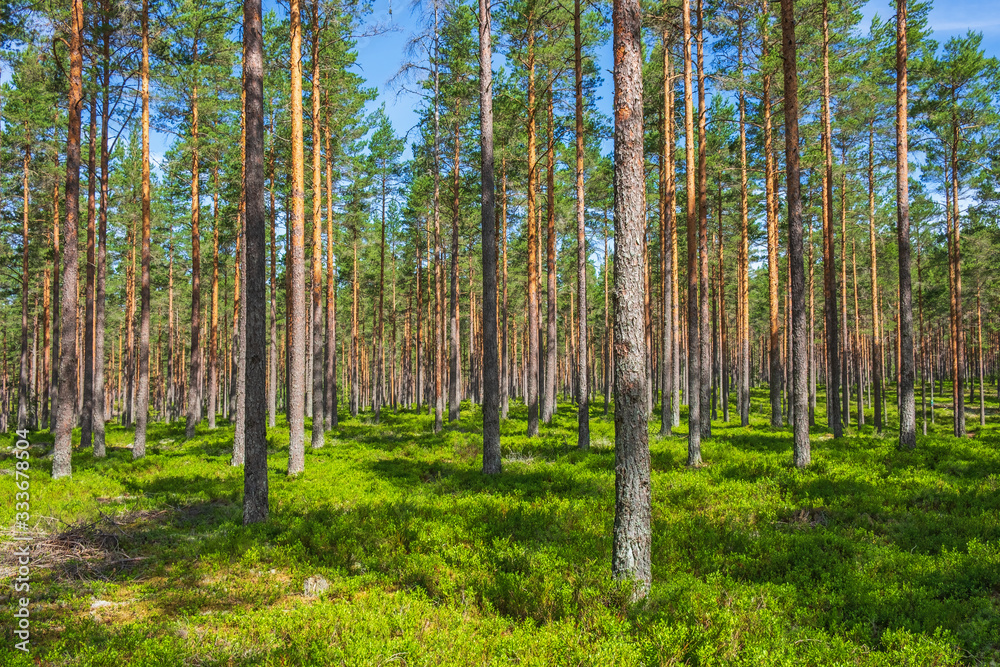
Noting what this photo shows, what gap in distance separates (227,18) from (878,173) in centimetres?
2888

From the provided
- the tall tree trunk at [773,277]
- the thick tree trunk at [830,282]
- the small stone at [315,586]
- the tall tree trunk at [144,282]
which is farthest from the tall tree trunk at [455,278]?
the small stone at [315,586]

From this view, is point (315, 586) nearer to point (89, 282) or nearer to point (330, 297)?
point (330, 297)

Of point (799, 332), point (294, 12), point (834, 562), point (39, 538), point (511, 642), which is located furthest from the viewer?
point (294, 12)

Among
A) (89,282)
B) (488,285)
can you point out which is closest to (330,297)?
(89,282)

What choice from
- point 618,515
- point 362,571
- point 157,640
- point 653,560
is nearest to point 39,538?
point 157,640

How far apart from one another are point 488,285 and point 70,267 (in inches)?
422

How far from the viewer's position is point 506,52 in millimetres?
18516

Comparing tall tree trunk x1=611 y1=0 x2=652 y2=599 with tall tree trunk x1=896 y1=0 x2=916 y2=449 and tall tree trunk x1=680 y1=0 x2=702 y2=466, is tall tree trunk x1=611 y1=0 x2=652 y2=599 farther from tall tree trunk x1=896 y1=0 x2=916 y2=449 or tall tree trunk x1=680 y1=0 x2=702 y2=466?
tall tree trunk x1=896 y1=0 x2=916 y2=449

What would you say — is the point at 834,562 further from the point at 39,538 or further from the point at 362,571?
the point at 39,538

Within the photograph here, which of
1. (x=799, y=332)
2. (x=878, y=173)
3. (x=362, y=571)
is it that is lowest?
(x=362, y=571)

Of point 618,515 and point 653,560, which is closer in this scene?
point 618,515

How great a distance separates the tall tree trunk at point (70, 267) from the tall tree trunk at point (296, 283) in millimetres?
5369

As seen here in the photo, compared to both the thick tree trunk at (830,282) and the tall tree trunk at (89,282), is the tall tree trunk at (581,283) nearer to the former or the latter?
the thick tree trunk at (830,282)

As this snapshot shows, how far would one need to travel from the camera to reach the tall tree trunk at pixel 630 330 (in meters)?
5.48
